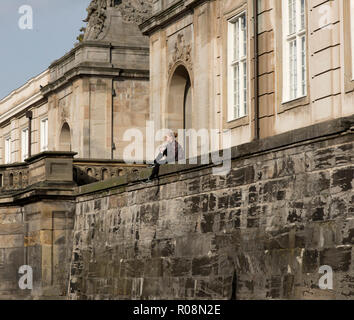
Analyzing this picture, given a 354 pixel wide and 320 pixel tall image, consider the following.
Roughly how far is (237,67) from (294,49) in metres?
3.19

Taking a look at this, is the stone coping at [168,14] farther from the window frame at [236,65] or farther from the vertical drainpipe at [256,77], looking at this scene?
the vertical drainpipe at [256,77]

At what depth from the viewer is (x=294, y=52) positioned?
23.1 meters

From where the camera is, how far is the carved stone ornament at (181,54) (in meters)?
28.7

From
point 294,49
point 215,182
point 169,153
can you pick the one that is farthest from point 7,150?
point 215,182

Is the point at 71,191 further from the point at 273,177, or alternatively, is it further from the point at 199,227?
the point at 273,177

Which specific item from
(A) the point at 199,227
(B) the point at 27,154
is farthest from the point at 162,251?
(B) the point at 27,154

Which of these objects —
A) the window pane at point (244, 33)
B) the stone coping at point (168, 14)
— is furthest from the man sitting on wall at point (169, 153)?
the stone coping at point (168, 14)

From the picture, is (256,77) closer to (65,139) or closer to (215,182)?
(215,182)

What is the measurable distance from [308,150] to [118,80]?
19737 millimetres

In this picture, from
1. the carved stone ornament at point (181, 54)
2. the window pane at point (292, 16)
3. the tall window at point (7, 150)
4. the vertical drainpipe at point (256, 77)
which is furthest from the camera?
the tall window at point (7, 150)

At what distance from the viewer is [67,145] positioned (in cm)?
3922

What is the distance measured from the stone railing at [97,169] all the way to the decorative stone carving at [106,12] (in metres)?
8.98

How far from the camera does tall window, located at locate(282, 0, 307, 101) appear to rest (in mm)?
22734

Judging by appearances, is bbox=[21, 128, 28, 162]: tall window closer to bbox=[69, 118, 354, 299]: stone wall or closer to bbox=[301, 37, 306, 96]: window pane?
bbox=[69, 118, 354, 299]: stone wall
